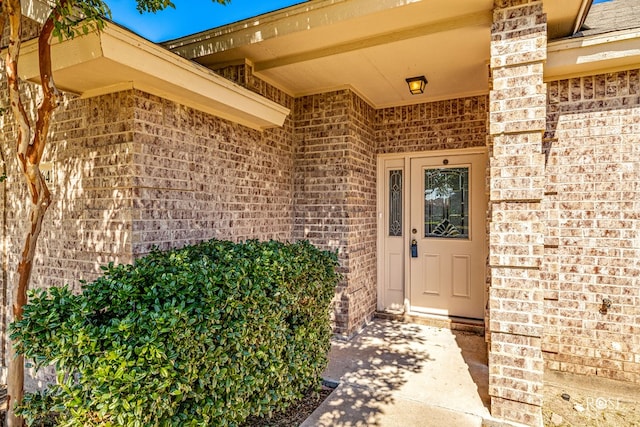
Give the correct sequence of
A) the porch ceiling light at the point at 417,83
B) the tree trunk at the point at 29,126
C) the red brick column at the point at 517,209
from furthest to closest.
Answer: the porch ceiling light at the point at 417,83
the red brick column at the point at 517,209
the tree trunk at the point at 29,126

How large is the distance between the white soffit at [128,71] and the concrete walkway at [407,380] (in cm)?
267

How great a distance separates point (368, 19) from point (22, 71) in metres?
2.61

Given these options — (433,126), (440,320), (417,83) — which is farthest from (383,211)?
(417,83)

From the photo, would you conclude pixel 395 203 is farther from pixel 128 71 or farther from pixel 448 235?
pixel 128 71

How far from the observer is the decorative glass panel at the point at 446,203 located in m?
4.73

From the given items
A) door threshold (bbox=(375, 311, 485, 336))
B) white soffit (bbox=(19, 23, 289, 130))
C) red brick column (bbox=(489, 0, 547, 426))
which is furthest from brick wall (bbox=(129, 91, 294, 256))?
red brick column (bbox=(489, 0, 547, 426))

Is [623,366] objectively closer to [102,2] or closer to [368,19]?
[368,19]

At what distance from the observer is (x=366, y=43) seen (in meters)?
3.26

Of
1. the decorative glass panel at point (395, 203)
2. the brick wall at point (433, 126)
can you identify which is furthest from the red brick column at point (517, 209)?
the decorative glass panel at point (395, 203)

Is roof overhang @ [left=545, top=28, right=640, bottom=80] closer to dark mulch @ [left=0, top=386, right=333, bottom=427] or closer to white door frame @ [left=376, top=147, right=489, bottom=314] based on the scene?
white door frame @ [left=376, top=147, right=489, bottom=314]

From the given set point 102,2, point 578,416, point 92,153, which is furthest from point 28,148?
point 578,416

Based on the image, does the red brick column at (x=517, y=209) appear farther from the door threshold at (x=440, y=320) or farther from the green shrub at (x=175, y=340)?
the door threshold at (x=440, y=320)

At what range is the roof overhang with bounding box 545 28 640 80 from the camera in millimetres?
2883

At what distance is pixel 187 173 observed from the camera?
312 centimetres
